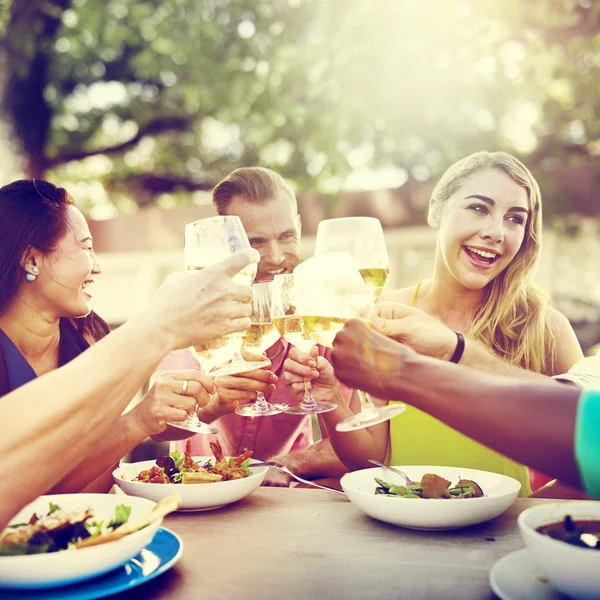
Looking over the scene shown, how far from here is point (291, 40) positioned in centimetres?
614

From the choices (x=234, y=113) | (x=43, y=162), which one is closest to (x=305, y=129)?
(x=234, y=113)

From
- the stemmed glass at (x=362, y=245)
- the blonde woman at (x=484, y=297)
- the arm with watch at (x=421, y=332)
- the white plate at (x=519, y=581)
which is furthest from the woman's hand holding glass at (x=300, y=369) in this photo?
the white plate at (x=519, y=581)

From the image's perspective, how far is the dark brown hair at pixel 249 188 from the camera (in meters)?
3.07

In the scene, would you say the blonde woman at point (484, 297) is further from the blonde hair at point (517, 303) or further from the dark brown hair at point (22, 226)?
the dark brown hair at point (22, 226)

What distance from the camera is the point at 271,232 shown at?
300cm

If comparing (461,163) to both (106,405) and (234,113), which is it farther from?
(234,113)

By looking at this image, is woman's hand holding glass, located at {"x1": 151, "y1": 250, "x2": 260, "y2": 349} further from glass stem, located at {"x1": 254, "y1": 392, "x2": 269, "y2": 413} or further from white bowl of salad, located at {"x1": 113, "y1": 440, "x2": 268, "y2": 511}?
glass stem, located at {"x1": 254, "y1": 392, "x2": 269, "y2": 413}

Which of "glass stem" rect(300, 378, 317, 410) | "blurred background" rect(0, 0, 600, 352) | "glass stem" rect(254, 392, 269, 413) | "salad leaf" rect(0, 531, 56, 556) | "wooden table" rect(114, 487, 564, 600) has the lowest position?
"wooden table" rect(114, 487, 564, 600)

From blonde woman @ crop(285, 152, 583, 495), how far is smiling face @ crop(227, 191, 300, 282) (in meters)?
0.58

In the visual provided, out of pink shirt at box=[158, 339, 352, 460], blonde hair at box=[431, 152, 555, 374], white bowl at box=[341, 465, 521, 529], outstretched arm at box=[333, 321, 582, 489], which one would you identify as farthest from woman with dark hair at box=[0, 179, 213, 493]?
blonde hair at box=[431, 152, 555, 374]

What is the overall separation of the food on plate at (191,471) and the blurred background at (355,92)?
461 centimetres

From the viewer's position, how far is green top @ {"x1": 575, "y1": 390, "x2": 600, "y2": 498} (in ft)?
3.55

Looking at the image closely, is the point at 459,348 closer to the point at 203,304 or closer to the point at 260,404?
the point at 260,404

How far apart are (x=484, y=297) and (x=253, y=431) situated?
1.28 meters
